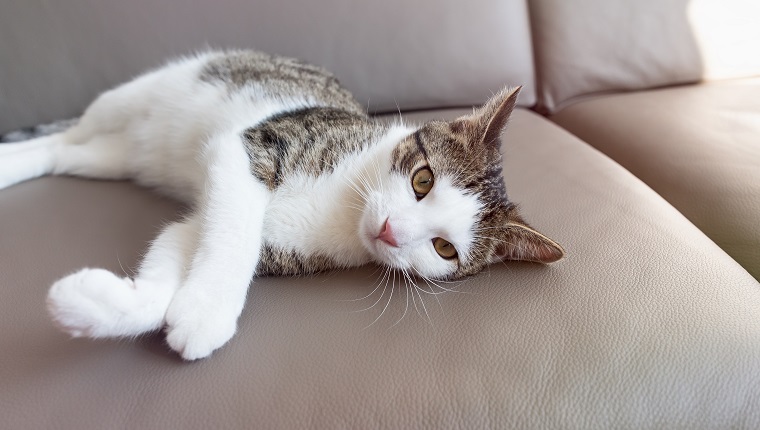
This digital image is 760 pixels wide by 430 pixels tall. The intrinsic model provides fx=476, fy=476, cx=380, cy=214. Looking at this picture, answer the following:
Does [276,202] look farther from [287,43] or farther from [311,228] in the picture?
[287,43]

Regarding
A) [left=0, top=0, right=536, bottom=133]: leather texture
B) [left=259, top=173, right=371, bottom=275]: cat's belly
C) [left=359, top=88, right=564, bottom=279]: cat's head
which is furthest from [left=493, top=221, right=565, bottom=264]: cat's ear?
[left=0, top=0, right=536, bottom=133]: leather texture

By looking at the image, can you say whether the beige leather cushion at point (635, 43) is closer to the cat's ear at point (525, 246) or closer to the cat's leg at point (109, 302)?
the cat's ear at point (525, 246)

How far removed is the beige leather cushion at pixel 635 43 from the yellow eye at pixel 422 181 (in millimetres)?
1104

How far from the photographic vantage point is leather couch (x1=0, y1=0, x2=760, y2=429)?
716mm

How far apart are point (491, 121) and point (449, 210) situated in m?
0.23

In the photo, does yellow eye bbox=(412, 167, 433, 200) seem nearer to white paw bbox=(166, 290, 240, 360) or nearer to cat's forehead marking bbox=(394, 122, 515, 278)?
cat's forehead marking bbox=(394, 122, 515, 278)

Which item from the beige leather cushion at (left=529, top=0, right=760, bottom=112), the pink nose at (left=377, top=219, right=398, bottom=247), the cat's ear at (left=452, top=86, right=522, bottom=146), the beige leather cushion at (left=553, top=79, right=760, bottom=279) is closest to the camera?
the pink nose at (left=377, top=219, right=398, bottom=247)

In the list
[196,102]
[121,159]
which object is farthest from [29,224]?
[196,102]

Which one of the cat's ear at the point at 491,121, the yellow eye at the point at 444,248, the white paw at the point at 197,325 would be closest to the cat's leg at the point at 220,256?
the white paw at the point at 197,325

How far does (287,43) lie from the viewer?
1.57 meters

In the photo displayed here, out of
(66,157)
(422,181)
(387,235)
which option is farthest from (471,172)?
(66,157)

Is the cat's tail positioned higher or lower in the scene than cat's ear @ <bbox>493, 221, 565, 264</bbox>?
higher

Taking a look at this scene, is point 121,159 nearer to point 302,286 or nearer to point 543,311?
point 302,286

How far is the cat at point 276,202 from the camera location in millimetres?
762
